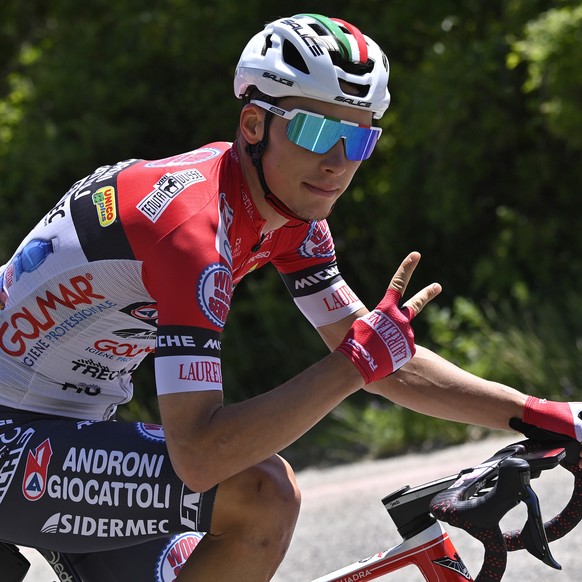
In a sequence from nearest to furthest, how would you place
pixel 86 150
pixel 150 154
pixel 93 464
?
pixel 93 464, pixel 86 150, pixel 150 154

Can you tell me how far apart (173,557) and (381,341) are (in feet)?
2.79

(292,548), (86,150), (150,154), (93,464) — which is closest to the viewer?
(93,464)

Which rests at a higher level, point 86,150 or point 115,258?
point 115,258

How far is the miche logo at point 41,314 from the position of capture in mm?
2561

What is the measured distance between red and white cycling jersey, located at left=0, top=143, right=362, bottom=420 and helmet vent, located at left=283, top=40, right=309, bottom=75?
0.28 m

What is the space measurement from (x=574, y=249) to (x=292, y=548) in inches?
153

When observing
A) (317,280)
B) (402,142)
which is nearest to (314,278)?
(317,280)

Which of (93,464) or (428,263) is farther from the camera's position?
(428,263)

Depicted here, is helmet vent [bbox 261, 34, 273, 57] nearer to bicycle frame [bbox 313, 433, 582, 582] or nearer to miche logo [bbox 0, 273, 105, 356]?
miche logo [bbox 0, 273, 105, 356]

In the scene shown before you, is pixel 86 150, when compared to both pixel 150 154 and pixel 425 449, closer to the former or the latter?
pixel 150 154

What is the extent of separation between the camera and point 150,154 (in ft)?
34.2

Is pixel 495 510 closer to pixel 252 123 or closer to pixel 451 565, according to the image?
pixel 451 565

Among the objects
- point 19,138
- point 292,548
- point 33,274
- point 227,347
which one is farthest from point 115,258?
point 19,138

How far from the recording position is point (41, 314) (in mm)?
2621
